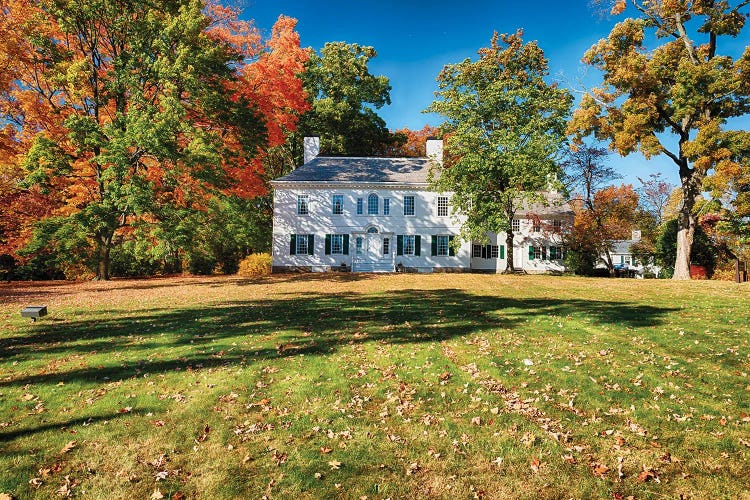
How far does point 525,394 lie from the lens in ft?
19.8

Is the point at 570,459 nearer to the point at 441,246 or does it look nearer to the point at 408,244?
the point at 408,244

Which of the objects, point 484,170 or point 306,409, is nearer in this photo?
point 306,409

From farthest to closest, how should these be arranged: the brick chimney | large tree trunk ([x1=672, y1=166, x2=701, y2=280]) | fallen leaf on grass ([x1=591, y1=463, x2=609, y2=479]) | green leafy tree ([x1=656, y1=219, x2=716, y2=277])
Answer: the brick chimney → green leafy tree ([x1=656, y1=219, x2=716, y2=277]) → large tree trunk ([x1=672, y1=166, x2=701, y2=280]) → fallen leaf on grass ([x1=591, y1=463, x2=609, y2=479])

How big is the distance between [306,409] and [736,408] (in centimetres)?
598

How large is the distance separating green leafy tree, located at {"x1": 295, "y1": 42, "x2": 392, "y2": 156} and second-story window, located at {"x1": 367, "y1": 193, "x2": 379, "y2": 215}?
422 inches

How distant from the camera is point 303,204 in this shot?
31984mm

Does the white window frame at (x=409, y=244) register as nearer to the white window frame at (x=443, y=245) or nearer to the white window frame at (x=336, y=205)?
the white window frame at (x=443, y=245)

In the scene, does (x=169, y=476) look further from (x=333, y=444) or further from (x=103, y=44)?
(x=103, y=44)

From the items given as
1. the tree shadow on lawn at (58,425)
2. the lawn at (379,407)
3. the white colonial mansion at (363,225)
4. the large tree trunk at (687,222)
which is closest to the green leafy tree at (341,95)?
the white colonial mansion at (363,225)

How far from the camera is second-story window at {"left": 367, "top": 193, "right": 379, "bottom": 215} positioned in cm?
3212

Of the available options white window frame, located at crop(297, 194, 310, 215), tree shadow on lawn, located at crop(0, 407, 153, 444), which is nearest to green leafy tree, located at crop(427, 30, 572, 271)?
white window frame, located at crop(297, 194, 310, 215)

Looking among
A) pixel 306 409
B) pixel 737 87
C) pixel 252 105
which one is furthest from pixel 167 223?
pixel 737 87

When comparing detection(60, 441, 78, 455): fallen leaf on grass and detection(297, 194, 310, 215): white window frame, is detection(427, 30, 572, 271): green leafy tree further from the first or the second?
detection(60, 441, 78, 455): fallen leaf on grass

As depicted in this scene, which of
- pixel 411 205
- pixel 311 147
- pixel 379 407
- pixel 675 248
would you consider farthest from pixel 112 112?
pixel 675 248
